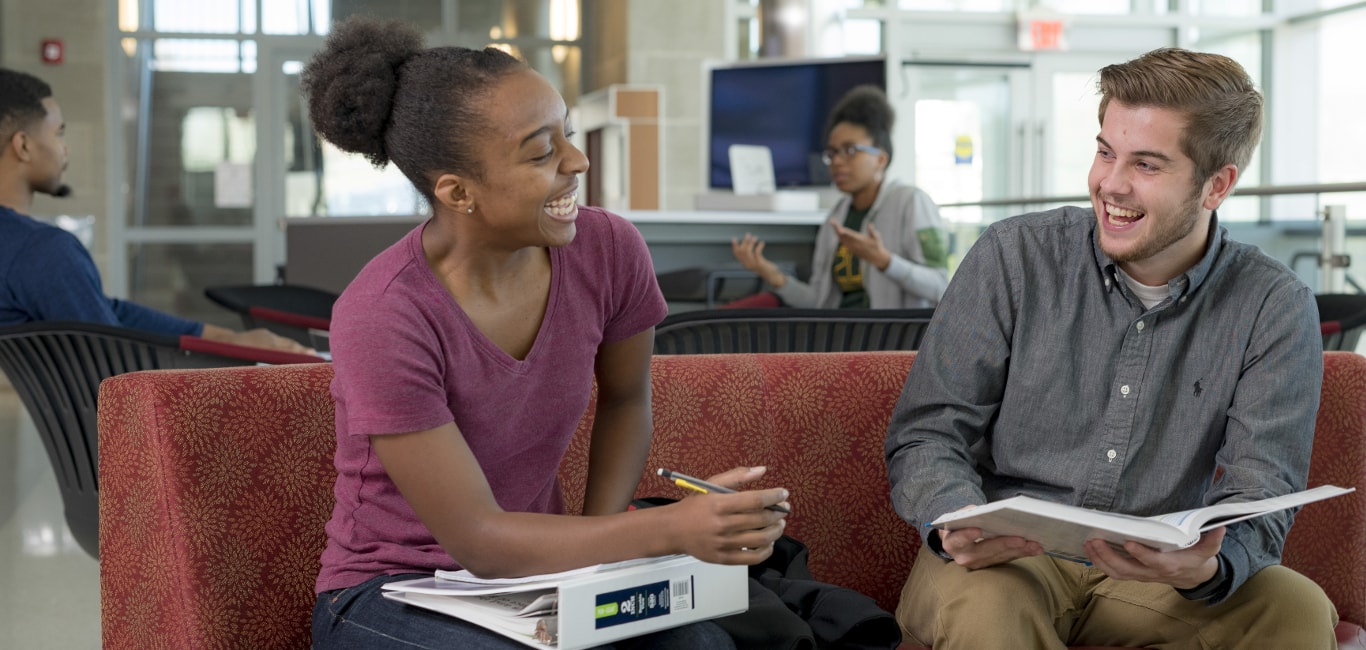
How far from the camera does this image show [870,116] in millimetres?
3949

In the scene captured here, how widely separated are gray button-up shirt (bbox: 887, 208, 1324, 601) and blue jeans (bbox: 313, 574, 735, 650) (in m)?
0.39

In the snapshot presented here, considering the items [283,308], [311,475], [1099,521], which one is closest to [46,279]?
[283,308]

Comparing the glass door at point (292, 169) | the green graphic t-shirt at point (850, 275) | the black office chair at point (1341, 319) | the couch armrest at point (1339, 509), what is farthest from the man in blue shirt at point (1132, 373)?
the glass door at point (292, 169)

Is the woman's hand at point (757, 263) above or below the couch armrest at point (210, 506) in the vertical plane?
above

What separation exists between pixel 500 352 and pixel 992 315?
0.66m

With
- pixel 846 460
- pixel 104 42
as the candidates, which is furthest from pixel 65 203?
pixel 846 460

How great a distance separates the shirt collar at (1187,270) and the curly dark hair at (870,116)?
86.6 inches

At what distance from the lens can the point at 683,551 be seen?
1.26 meters

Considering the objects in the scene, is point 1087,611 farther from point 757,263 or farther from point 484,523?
point 757,263

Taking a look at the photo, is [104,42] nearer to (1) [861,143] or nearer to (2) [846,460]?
(1) [861,143]

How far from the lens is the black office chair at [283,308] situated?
3301 mm

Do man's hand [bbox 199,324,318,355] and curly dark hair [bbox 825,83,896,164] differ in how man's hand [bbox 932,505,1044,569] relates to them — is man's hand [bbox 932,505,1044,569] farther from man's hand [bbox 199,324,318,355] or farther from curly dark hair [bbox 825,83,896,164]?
curly dark hair [bbox 825,83,896,164]

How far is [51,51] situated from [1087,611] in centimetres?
830

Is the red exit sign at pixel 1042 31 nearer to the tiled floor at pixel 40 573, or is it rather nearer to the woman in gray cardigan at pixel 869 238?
the woman in gray cardigan at pixel 869 238
